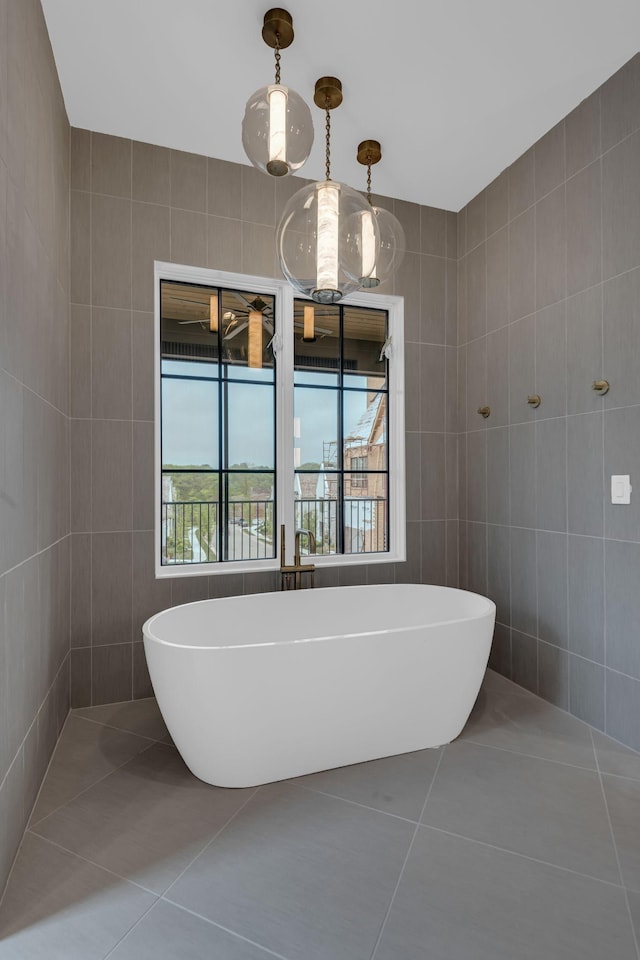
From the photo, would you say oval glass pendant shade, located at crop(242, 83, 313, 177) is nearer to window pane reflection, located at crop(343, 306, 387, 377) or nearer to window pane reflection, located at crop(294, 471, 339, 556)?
window pane reflection, located at crop(343, 306, 387, 377)

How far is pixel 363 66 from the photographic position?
2207mm

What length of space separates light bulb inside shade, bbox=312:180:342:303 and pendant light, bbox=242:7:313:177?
16cm

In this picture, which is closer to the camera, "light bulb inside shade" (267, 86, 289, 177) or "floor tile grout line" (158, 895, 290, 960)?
"floor tile grout line" (158, 895, 290, 960)

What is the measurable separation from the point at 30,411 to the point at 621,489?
2.32 meters

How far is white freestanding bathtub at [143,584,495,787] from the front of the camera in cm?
187

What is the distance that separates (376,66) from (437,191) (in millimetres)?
1052

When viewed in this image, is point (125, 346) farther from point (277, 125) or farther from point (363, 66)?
point (363, 66)

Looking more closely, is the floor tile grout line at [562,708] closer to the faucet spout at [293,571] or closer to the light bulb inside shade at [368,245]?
the faucet spout at [293,571]

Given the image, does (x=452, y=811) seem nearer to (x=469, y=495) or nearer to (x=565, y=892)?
(x=565, y=892)

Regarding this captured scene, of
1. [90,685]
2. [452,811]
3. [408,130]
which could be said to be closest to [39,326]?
[90,685]

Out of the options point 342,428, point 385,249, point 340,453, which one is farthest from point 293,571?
point 385,249

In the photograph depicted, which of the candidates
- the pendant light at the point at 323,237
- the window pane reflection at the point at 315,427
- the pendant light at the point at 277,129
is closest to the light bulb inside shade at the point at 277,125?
the pendant light at the point at 277,129

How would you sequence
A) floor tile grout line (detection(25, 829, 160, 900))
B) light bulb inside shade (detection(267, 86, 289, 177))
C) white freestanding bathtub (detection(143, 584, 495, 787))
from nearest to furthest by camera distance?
floor tile grout line (detection(25, 829, 160, 900))
light bulb inside shade (detection(267, 86, 289, 177))
white freestanding bathtub (detection(143, 584, 495, 787))

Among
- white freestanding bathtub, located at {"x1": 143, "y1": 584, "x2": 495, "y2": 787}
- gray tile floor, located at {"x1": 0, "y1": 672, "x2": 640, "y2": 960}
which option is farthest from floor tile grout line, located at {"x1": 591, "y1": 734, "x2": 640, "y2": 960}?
white freestanding bathtub, located at {"x1": 143, "y1": 584, "x2": 495, "y2": 787}
